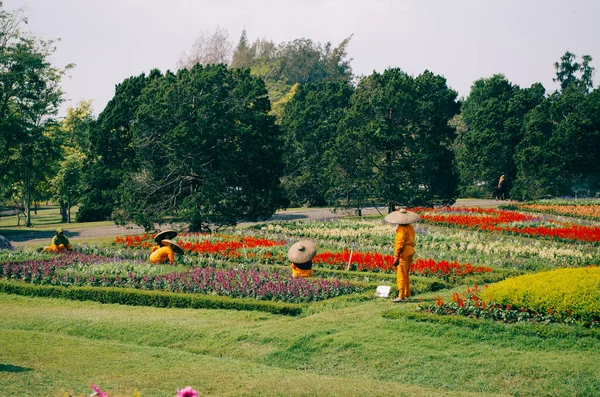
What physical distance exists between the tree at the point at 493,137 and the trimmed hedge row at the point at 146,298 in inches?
1625

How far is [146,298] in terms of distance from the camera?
1438 cm

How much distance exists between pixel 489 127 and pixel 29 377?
49.7 metres

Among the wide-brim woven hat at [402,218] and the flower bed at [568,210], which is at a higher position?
the wide-brim woven hat at [402,218]

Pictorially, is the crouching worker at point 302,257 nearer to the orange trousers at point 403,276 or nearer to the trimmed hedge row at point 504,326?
the orange trousers at point 403,276

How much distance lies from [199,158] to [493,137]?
3106 centimetres

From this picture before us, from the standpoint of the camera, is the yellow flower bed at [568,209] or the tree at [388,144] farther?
the tree at [388,144]

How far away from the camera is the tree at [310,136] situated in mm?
44250

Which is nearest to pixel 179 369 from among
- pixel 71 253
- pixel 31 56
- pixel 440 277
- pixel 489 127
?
pixel 440 277

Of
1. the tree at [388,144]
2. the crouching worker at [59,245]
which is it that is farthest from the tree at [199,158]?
the crouching worker at [59,245]

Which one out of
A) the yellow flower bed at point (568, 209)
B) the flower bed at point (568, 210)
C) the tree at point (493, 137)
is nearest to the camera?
the flower bed at point (568, 210)

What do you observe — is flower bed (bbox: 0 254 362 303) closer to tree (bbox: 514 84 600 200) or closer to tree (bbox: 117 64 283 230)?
tree (bbox: 117 64 283 230)

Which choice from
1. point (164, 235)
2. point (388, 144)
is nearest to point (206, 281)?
point (164, 235)

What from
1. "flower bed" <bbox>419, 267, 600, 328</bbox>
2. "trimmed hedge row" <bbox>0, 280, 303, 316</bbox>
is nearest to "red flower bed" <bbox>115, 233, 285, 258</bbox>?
"trimmed hedge row" <bbox>0, 280, 303, 316</bbox>

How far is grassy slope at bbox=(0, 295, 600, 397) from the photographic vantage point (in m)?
8.22
